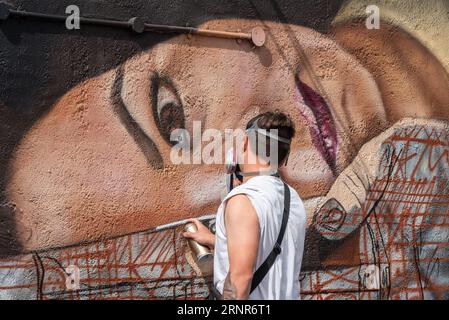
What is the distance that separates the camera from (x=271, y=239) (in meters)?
3.38

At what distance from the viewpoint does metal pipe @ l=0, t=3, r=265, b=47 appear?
4.16 m

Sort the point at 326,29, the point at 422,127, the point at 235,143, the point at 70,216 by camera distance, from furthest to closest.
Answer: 1. the point at 422,127
2. the point at 326,29
3. the point at 235,143
4. the point at 70,216

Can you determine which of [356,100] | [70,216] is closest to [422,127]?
[356,100]

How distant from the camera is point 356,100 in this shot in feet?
17.9

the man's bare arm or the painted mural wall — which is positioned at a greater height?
the painted mural wall

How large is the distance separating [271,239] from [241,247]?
0.22 m

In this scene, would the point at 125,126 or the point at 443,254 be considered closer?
the point at 125,126

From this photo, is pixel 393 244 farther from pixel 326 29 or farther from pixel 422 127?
pixel 326 29

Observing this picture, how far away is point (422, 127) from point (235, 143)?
176 cm

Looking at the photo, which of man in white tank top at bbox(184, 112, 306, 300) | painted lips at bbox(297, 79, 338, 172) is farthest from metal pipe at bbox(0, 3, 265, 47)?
man in white tank top at bbox(184, 112, 306, 300)

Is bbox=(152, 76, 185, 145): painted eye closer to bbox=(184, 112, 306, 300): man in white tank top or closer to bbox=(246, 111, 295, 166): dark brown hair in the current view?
bbox=(184, 112, 306, 300): man in white tank top

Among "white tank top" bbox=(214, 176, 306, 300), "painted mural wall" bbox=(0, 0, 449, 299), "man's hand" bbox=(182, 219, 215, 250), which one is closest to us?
"white tank top" bbox=(214, 176, 306, 300)

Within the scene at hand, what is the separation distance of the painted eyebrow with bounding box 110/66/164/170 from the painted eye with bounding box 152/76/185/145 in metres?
0.12

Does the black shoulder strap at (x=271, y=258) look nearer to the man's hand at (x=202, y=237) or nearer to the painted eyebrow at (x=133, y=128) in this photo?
the man's hand at (x=202, y=237)
